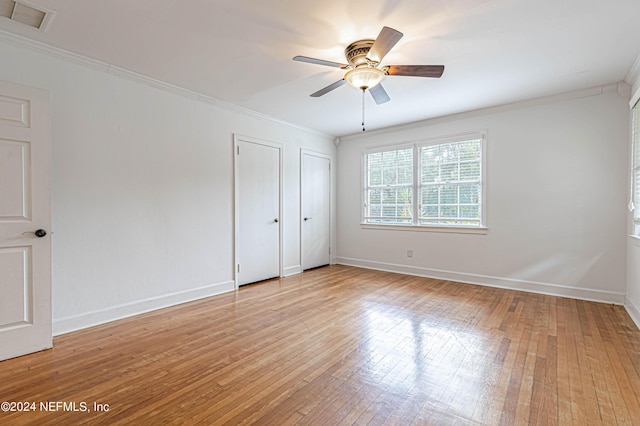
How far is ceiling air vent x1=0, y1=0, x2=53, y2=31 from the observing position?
7.06 ft

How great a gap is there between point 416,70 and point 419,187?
288 cm

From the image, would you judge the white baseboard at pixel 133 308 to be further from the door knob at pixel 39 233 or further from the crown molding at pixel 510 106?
the crown molding at pixel 510 106

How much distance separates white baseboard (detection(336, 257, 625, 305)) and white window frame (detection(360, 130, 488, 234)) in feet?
2.22

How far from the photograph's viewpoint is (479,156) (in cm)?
457

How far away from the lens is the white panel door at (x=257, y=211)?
444 cm

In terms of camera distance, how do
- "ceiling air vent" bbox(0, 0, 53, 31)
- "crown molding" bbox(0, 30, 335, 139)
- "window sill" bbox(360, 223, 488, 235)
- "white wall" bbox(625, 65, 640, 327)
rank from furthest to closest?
"window sill" bbox(360, 223, 488, 235) → "white wall" bbox(625, 65, 640, 327) → "crown molding" bbox(0, 30, 335, 139) → "ceiling air vent" bbox(0, 0, 53, 31)

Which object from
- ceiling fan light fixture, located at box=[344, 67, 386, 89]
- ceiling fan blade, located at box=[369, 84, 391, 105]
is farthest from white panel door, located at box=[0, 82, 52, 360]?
ceiling fan blade, located at box=[369, 84, 391, 105]

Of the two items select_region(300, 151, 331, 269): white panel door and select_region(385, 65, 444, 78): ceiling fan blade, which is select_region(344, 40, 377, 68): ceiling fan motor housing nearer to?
select_region(385, 65, 444, 78): ceiling fan blade

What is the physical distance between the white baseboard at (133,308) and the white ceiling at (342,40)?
2.48 metres

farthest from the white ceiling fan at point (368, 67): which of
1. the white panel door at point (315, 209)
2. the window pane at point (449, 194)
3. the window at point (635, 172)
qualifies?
the white panel door at point (315, 209)

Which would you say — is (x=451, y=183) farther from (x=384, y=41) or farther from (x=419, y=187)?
(x=384, y=41)

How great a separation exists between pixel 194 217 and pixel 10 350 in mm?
1990

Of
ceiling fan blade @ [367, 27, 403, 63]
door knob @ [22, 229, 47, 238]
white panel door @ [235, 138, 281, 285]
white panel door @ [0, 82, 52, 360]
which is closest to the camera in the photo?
ceiling fan blade @ [367, 27, 403, 63]

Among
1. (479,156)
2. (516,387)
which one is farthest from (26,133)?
(479,156)
